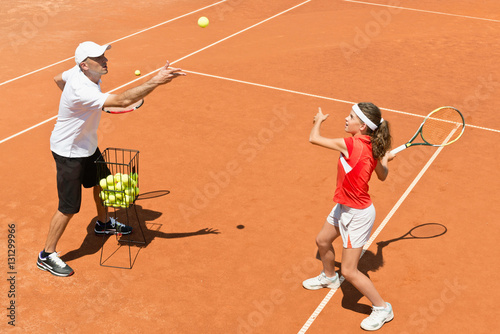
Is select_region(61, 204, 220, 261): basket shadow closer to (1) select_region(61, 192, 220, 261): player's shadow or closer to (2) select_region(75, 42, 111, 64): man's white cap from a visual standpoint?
(1) select_region(61, 192, 220, 261): player's shadow

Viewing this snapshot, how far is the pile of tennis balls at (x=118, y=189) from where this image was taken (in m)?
7.12

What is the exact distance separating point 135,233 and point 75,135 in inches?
65.8

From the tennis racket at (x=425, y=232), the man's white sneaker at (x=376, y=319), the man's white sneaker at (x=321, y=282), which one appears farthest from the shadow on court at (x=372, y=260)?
the man's white sneaker at (x=376, y=319)

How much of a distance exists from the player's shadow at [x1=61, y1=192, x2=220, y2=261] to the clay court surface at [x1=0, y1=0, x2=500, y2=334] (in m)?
0.03

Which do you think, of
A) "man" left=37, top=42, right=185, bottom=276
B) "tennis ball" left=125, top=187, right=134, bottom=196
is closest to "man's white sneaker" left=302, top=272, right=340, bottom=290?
"tennis ball" left=125, top=187, right=134, bottom=196

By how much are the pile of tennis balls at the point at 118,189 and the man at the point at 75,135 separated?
0.24 meters

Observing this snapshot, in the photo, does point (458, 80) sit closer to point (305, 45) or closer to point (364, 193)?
point (305, 45)

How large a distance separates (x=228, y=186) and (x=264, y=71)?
5.18 meters

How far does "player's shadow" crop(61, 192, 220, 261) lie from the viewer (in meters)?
7.62

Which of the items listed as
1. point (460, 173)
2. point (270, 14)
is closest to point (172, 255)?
point (460, 173)

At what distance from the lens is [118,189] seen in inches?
282

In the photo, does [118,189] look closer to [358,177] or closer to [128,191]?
[128,191]

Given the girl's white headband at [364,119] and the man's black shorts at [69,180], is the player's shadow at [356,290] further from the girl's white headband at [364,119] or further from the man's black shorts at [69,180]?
the man's black shorts at [69,180]

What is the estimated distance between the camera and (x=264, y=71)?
13.8 meters
